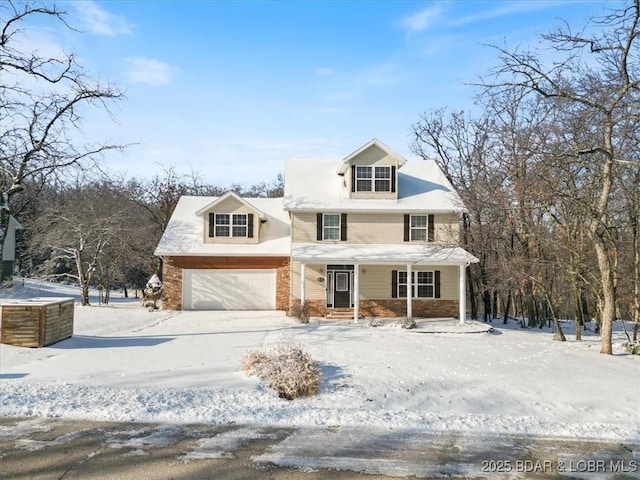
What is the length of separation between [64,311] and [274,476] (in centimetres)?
1058

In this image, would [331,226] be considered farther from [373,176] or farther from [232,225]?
[232,225]

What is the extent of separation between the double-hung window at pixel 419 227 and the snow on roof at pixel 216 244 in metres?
5.86

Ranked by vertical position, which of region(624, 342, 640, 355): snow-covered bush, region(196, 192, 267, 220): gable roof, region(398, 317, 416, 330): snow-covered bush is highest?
region(196, 192, 267, 220): gable roof

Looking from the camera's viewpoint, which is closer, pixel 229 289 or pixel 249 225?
pixel 229 289

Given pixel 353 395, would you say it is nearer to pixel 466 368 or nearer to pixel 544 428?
pixel 544 428

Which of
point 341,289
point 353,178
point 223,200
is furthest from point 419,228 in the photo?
point 223,200

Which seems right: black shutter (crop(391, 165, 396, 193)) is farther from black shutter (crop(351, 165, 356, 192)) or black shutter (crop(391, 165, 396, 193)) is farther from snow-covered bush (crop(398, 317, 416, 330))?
snow-covered bush (crop(398, 317, 416, 330))

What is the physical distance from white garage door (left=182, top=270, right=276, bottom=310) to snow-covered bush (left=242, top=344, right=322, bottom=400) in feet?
42.8

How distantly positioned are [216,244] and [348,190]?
270 inches

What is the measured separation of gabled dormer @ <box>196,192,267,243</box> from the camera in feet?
78.3

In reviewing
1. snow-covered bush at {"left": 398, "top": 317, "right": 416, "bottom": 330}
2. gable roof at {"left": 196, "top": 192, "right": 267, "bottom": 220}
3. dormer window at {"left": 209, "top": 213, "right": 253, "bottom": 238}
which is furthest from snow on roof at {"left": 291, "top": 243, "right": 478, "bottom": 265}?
dormer window at {"left": 209, "top": 213, "right": 253, "bottom": 238}

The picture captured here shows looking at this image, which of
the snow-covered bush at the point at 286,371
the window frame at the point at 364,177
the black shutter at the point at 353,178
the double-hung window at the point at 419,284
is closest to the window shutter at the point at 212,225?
the black shutter at the point at 353,178

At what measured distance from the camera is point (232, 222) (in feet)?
78.9

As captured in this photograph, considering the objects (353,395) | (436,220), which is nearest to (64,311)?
(353,395)
